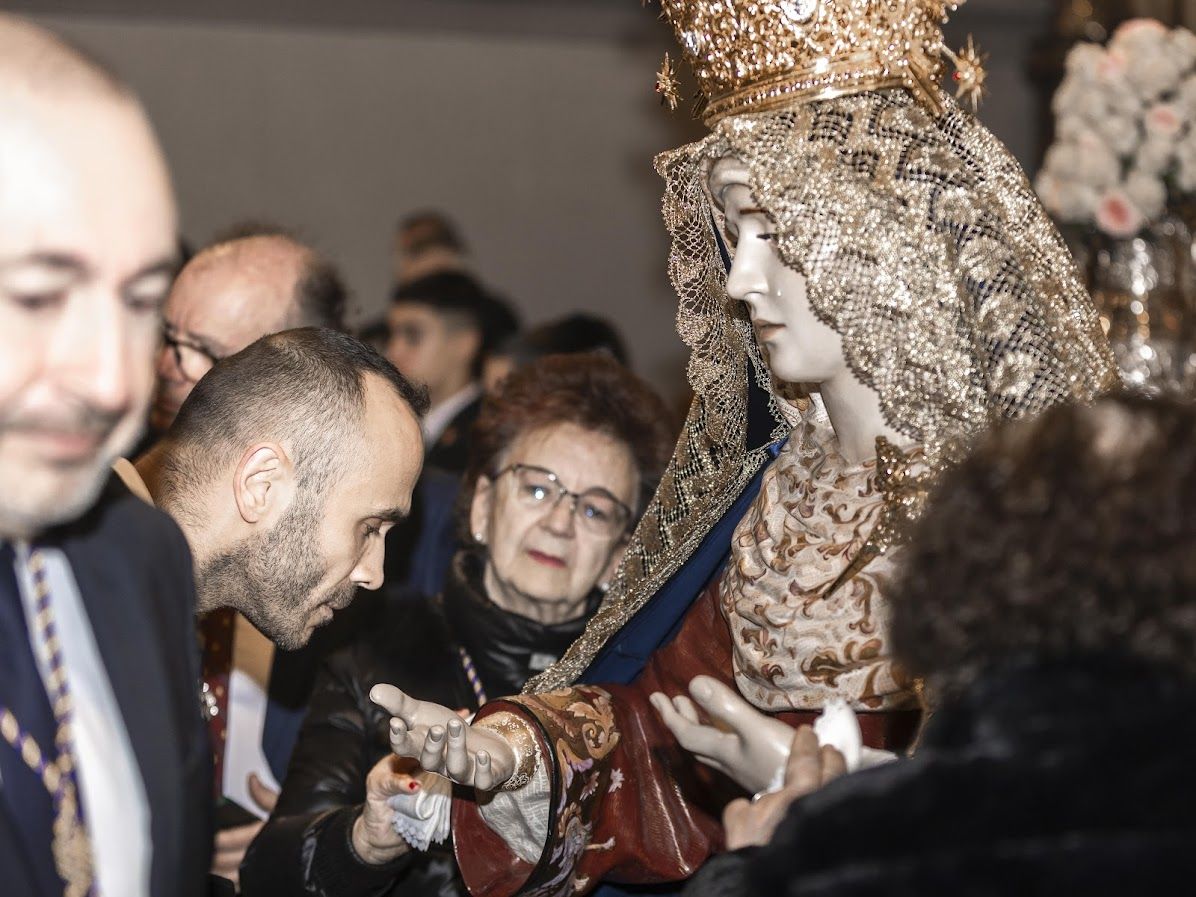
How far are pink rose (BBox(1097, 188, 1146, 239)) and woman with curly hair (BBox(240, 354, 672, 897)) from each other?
1.46 metres

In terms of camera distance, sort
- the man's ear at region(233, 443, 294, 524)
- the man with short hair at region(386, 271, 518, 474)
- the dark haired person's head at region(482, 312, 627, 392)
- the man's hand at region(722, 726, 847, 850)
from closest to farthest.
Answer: the man's hand at region(722, 726, 847, 850) → the man's ear at region(233, 443, 294, 524) → the dark haired person's head at region(482, 312, 627, 392) → the man with short hair at region(386, 271, 518, 474)

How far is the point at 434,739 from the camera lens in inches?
78.3

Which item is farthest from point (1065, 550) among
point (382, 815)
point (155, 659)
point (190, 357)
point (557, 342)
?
point (557, 342)

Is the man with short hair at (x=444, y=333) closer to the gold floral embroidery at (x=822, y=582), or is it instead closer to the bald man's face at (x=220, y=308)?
the bald man's face at (x=220, y=308)

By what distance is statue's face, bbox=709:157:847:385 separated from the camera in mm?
2049

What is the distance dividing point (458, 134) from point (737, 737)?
6.01 meters

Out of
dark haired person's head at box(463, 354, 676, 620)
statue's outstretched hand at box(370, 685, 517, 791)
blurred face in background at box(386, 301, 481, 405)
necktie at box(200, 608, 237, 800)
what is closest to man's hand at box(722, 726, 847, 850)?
statue's outstretched hand at box(370, 685, 517, 791)

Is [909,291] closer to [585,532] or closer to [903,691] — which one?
[903,691]

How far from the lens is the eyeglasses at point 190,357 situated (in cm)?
306

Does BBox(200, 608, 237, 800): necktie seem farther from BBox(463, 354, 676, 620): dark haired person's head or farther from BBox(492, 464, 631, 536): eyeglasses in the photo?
BBox(492, 464, 631, 536): eyeglasses

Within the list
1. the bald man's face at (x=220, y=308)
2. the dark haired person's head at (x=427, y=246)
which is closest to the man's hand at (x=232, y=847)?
the bald man's face at (x=220, y=308)

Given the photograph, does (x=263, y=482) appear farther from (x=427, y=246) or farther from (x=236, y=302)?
(x=427, y=246)

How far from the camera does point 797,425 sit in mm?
2307

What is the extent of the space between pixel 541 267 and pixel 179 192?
181cm
